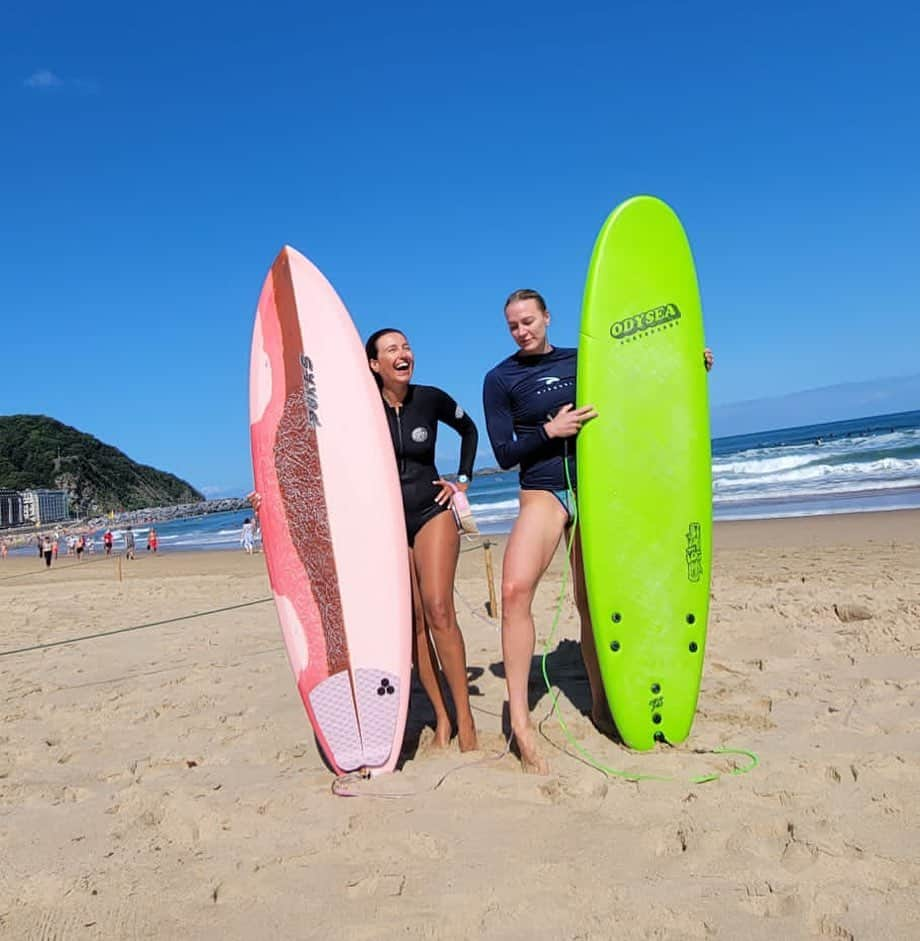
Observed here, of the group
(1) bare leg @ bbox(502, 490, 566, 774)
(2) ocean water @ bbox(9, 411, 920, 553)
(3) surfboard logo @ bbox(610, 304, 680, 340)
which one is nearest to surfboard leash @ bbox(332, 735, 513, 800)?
(1) bare leg @ bbox(502, 490, 566, 774)

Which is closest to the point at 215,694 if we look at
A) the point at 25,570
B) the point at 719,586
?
the point at 719,586

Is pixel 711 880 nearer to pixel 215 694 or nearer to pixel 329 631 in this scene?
pixel 329 631

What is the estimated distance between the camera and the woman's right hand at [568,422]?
2.81 m

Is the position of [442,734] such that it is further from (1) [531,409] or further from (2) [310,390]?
(2) [310,390]

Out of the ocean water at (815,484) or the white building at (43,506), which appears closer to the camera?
the ocean water at (815,484)

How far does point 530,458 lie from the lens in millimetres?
2885

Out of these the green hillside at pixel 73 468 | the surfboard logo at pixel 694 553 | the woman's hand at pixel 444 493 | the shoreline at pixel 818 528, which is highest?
the green hillside at pixel 73 468

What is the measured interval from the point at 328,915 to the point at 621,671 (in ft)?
4.63

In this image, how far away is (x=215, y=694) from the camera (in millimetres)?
4188

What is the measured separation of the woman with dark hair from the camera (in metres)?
2.91

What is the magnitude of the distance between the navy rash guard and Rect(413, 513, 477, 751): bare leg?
0.37m

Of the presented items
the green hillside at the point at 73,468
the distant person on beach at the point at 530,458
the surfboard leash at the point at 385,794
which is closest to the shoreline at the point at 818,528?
the distant person on beach at the point at 530,458

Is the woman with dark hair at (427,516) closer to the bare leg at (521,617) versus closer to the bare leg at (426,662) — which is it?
the bare leg at (426,662)

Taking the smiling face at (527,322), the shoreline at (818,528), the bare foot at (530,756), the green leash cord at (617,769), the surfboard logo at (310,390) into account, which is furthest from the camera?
the shoreline at (818,528)
